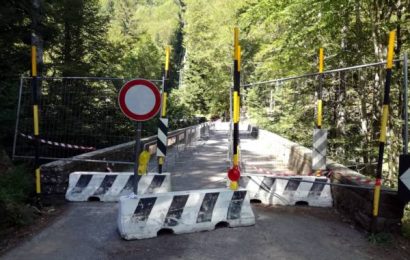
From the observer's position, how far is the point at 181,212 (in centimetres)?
566

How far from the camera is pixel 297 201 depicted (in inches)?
288

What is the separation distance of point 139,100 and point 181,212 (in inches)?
69.8

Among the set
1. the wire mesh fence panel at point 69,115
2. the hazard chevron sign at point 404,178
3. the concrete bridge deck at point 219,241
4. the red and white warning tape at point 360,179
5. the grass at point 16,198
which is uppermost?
the wire mesh fence panel at point 69,115

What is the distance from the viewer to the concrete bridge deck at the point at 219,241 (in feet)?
16.1

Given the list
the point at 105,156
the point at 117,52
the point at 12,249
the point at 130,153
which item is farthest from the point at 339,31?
the point at 117,52

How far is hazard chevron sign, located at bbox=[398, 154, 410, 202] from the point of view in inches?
207

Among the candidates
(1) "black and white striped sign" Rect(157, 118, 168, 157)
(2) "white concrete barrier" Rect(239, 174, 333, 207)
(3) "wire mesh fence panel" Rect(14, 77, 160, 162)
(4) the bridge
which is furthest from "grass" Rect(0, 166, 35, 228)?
(2) "white concrete barrier" Rect(239, 174, 333, 207)

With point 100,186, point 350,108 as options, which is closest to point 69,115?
point 100,186

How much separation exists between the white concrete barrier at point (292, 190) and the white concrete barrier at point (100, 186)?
7.37 ft

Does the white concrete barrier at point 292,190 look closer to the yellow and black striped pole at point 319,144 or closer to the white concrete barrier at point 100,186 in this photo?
the yellow and black striped pole at point 319,144

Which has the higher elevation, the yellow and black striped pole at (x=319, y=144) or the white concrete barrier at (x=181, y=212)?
the yellow and black striped pole at (x=319, y=144)

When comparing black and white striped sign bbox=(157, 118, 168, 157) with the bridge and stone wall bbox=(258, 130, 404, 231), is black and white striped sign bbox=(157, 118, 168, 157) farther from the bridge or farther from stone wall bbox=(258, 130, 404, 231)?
stone wall bbox=(258, 130, 404, 231)

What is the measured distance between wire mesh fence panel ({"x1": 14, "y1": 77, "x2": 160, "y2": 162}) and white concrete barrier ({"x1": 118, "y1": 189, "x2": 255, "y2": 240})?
13.4 feet

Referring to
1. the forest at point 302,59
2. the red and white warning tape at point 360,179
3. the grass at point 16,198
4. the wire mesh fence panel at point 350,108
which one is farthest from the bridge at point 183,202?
the wire mesh fence panel at point 350,108
